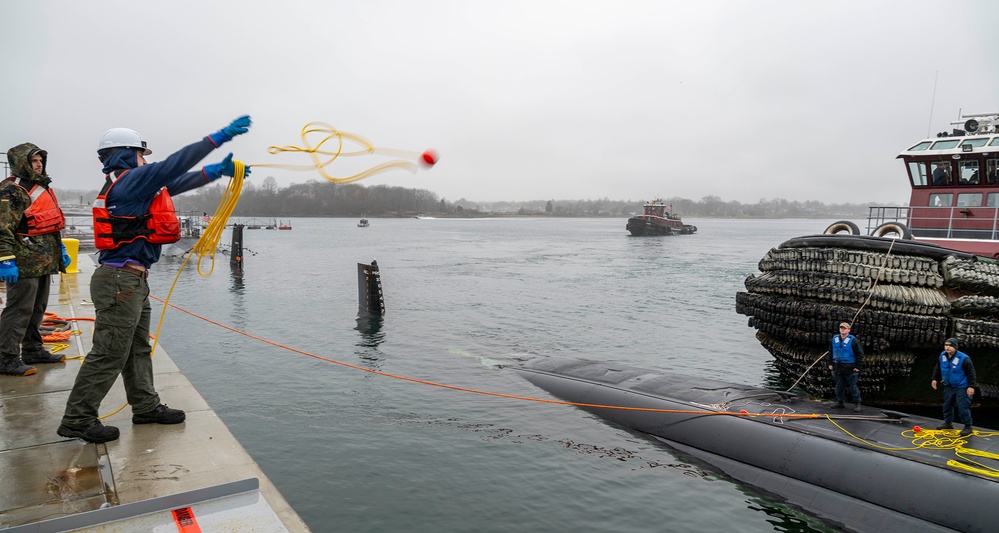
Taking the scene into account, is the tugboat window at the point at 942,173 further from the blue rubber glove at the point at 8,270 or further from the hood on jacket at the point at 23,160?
the blue rubber glove at the point at 8,270

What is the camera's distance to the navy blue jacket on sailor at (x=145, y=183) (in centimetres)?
561

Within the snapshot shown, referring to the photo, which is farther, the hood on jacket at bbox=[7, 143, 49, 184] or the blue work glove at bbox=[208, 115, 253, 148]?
the hood on jacket at bbox=[7, 143, 49, 184]

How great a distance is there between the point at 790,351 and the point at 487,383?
249 inches

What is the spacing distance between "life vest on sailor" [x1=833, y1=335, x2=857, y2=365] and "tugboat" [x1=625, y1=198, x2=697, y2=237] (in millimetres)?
80552

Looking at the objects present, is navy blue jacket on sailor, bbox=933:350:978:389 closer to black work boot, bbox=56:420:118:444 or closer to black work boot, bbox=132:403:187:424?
black work boot, bbox=132:403:187:424

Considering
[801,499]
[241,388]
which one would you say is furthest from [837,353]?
[241,388]

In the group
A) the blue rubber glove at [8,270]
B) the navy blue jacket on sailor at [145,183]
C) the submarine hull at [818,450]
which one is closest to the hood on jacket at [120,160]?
the navy blue jacket on sailor at [145,183]

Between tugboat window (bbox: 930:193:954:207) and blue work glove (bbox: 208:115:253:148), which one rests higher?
tugboat window (bbox: 930:193:954:207)

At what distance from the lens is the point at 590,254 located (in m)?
59.3

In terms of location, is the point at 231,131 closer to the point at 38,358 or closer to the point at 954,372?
the point at 38,358

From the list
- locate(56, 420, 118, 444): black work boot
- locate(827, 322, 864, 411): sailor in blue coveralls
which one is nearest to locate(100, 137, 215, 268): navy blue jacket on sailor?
locate(56, 420, 118, 444): black work boot

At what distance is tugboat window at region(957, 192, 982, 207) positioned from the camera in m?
15.3

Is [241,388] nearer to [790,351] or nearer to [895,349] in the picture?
[790,351]

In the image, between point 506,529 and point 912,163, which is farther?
point 912,163
